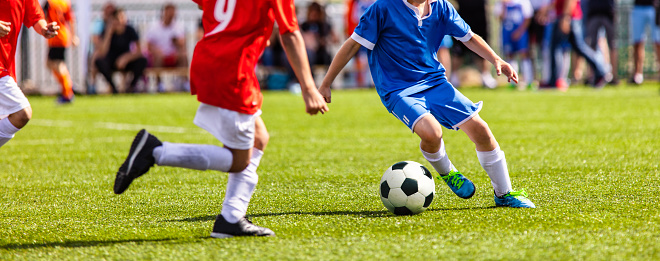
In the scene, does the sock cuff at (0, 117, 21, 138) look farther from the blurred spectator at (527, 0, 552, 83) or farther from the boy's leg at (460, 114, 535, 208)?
the blurred spectator at (527, 0, 552, 83)

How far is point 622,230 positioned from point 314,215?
1477 millimetres

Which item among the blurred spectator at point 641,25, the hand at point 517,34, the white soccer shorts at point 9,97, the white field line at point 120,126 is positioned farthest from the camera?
the hand at point 517,34

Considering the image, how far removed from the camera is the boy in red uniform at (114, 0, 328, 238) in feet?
10.6

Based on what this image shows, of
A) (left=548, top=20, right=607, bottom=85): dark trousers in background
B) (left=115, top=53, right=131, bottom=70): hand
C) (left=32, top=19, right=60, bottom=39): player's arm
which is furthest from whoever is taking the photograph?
(left=115, top=53, right=131, bottom=70): hand

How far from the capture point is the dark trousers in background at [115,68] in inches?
694

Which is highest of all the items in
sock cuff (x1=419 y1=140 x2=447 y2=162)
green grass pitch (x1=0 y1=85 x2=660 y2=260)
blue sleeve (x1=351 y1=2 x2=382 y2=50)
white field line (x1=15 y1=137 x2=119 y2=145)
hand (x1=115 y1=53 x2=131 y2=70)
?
blue sleeve (x1=351 y1=2 x2=382 y2=50)

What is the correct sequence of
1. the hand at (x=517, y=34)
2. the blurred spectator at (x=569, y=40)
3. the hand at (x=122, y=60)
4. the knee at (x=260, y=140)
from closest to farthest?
the knee at (x=260, y=140) → the blurred spectator at (x=569, y=40) → the hand at (x=517, y=34) → the hand at (x=122, y=60)

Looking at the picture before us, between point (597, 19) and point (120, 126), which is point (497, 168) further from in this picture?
point (597, 19)

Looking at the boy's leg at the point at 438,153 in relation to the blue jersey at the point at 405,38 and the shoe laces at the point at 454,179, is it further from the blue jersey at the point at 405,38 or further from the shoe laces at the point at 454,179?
the blue jersey at the point at 405,38

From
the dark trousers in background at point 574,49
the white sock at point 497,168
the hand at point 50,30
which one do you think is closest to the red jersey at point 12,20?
the hand at point 50,30

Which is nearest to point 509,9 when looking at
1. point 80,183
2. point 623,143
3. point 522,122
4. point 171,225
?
point 522,122

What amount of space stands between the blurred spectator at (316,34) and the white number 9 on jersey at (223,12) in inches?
604

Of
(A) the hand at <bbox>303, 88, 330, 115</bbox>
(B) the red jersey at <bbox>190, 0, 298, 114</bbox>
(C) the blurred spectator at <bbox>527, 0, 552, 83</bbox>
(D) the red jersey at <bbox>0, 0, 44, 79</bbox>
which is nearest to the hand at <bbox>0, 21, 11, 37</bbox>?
(D) the red jersey at <bbox>0, 0, 44, 79</bbox>

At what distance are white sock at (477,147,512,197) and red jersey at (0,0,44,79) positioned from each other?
277cm
